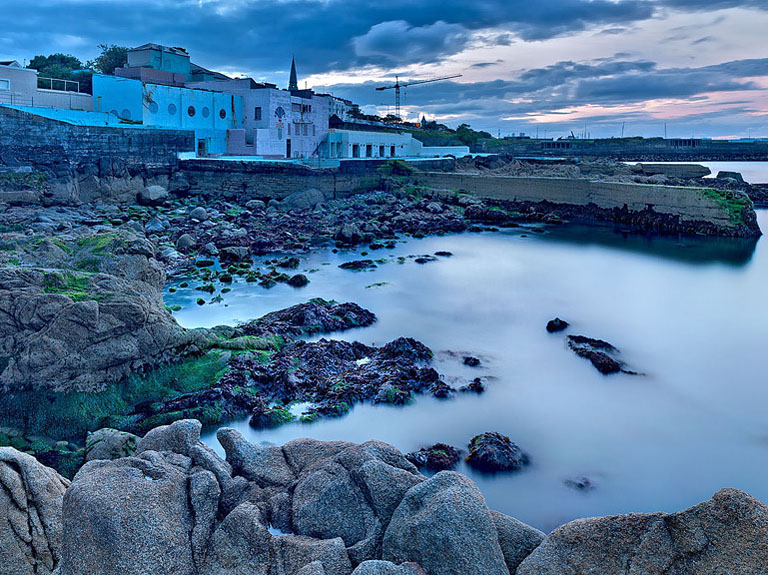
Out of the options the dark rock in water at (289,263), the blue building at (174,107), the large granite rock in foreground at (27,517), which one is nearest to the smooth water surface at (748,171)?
the blue building at (174,107)

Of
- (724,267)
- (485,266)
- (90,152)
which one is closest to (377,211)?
(485,266)

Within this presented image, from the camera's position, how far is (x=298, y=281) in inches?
715

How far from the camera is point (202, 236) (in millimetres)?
24344

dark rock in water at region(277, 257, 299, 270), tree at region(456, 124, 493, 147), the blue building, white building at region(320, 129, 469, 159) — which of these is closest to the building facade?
the blue building

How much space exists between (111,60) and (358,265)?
3681 centimetres

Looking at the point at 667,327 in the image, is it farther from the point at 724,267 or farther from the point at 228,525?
the point at 228,525

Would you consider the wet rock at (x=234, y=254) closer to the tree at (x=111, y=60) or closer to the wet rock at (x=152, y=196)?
the wet rock at (x=152, y=196)

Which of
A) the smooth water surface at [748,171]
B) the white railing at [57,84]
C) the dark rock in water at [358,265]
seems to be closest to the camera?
the dark rock in water at [358,265]

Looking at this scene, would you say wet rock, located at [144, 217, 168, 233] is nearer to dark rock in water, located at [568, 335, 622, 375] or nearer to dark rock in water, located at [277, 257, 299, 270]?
dark rock in water, located at [277, 257, 299, 270]

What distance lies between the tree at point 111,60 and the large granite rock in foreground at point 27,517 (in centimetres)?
4829

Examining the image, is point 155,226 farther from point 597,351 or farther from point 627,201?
point 627,201

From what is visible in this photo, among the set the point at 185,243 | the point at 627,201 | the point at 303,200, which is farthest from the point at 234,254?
the point at 627,201

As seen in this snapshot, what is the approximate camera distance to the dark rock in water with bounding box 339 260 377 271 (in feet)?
70.4

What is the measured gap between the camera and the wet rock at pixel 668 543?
3.32m
